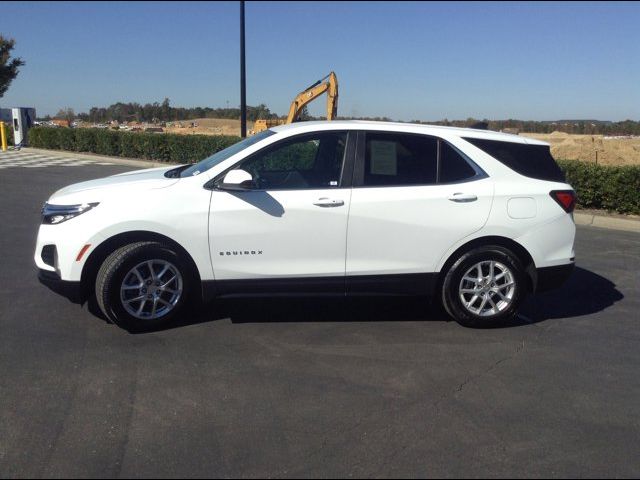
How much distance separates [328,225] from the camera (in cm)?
497

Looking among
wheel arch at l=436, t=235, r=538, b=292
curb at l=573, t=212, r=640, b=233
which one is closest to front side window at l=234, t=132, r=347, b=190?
wheel arch at l=436, t=235, r=538, b=292

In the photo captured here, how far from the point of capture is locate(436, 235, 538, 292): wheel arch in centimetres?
523

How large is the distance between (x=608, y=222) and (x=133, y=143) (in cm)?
1744

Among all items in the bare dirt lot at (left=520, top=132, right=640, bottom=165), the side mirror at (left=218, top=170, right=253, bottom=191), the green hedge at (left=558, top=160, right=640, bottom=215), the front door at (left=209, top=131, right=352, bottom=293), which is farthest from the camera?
the bare dirt lot at (left=520, top=132, right=640, bottom=165)

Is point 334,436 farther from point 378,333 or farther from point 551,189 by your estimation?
point 551,189

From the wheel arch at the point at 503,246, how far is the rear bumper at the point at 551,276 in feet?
0.14


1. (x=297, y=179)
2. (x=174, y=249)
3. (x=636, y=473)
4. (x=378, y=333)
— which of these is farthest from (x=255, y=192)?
(x=636, y=473)

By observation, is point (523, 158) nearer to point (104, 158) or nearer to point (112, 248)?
point (112, 248)

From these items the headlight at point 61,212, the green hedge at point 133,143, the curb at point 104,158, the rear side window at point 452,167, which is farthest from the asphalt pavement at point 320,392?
the curb at point 104,158

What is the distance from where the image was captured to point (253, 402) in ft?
12.5

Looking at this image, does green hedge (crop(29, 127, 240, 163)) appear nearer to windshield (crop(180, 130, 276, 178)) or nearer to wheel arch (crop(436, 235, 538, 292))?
windshield (crop(180, 130, 276, 178))

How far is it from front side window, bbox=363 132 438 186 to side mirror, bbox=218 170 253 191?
1.00 meters

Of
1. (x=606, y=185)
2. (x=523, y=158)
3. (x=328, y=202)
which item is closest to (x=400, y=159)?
(x=328, y=202)

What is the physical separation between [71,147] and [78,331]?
78.0ft
